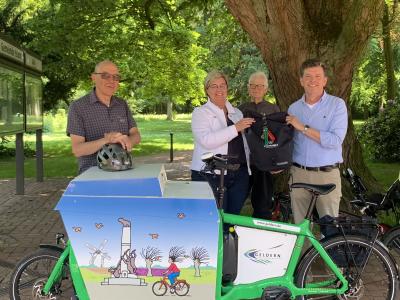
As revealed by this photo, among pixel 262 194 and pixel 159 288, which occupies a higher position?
pixel 262 194

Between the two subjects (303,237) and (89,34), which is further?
(89,34)

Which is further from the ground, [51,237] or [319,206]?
[319,206]

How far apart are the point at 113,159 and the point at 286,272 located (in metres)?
1.51

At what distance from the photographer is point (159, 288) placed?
3512mm

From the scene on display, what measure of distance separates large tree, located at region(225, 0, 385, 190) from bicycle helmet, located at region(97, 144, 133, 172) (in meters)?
3.27

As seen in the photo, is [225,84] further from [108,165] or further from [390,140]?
[390,140]

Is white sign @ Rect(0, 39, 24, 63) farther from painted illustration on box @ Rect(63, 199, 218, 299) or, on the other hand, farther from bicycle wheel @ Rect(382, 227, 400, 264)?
bicycle wheel @ Rect(382, 227, 400, 264)

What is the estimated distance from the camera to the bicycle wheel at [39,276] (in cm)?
380

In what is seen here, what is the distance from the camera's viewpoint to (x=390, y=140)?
14664mm

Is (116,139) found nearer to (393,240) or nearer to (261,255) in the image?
(261,255)

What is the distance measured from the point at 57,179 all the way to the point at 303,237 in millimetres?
9419

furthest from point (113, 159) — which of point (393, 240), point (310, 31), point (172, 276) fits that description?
point (310, 31)

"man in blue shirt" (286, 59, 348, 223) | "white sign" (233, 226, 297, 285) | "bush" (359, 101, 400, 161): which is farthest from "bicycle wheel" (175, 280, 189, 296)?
"bush" (359, 101, 400, 161)

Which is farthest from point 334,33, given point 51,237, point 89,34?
point 89,34
